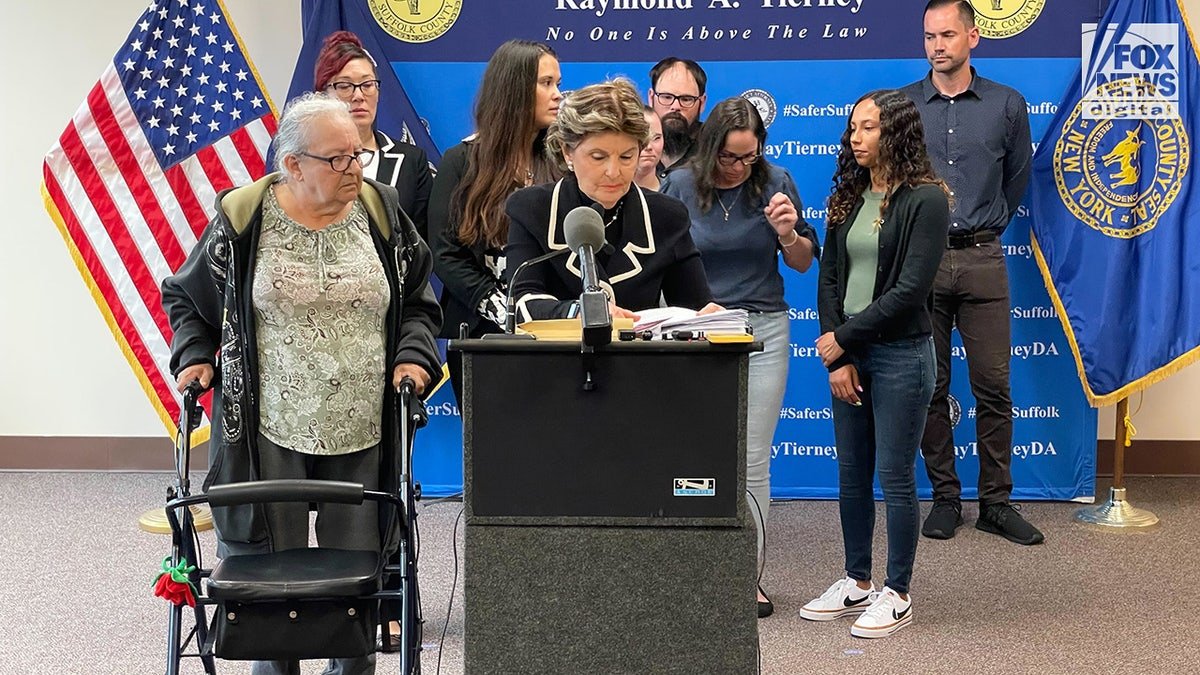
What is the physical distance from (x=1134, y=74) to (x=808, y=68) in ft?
4.09

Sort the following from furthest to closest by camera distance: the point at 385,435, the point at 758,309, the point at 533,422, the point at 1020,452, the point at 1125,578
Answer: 1. the point at 1020,452
2. the point at 1125,578
3. the point at 758,309
4. the point at 385,435
5. the point at 533,422

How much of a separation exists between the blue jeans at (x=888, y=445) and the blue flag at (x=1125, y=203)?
5.47ft

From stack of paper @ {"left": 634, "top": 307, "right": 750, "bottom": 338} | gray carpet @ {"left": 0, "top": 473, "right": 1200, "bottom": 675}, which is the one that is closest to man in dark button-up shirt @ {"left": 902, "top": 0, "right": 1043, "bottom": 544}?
gray carpet @ {"left": 0, "top": 473, "right": 1200, "bottom": 675}

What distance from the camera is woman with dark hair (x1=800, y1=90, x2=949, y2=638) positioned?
143 inches

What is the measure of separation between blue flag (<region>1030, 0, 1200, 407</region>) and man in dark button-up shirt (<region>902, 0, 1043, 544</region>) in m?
0.27

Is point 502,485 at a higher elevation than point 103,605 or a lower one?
higher

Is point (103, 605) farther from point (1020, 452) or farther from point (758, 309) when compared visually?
point (1020, 452)

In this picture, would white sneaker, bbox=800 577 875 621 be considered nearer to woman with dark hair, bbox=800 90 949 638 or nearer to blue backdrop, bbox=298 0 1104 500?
woman with dark hair, bbox=800 90 949 638

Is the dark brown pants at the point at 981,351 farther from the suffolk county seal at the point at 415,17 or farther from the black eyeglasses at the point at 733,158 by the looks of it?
the suffolk county seal at the point at 415,17

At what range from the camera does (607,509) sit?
2.06m

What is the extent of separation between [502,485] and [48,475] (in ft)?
14.9

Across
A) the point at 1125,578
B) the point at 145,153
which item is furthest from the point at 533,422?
the point at 145,153

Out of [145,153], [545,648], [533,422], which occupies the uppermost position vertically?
[145,153]

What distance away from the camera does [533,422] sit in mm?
2041
